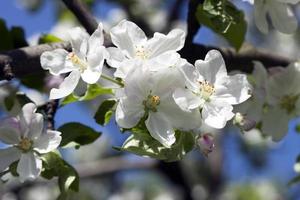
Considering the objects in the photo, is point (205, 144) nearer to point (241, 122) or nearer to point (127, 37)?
point (241, 122)

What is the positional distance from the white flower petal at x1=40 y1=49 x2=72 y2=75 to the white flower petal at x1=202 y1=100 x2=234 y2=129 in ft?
0.93

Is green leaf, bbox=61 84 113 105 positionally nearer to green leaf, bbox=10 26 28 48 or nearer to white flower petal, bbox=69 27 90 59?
white flower petal, bbox=69 27 90 59

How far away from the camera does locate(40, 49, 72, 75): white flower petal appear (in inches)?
65.7

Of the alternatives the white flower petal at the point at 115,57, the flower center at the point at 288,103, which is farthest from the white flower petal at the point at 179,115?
the flower center at the point at 288,103

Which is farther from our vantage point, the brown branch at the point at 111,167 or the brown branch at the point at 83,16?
the brown branch at the point at 111,167

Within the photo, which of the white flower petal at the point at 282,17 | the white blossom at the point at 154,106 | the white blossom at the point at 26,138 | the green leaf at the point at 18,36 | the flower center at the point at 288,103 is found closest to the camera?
the white blossom at the point at 154,106

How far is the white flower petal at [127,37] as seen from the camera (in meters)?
1.62

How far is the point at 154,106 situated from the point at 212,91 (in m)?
0.13

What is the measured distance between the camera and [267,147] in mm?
5609

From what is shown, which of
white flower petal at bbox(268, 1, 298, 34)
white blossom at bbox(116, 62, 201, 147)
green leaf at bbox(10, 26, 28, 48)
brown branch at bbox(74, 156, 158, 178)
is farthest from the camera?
brown branch at bbox(74, 156, 158, 178)

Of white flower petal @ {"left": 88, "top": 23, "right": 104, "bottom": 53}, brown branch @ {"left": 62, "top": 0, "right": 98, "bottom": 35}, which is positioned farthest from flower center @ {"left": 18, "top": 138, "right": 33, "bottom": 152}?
brown branch @ {"left": 62, "top": 0, "right": 98, "bottom": 35}

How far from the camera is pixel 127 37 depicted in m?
1.64

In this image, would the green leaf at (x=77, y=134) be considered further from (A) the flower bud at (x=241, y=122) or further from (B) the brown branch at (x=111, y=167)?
(B) the brown branch at (x=111, y=167)

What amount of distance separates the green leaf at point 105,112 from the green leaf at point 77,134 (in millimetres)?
80
